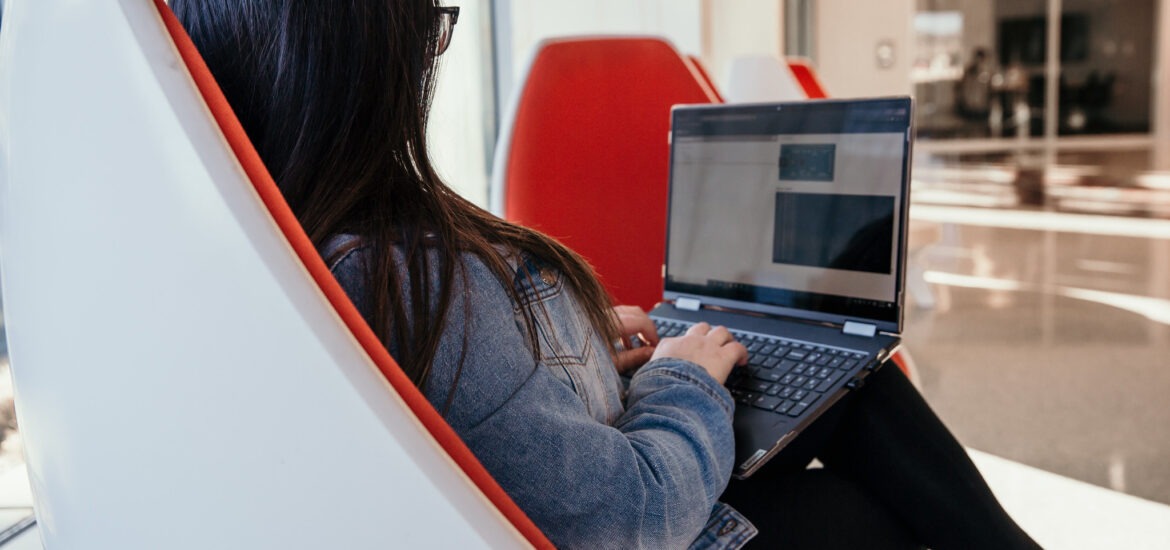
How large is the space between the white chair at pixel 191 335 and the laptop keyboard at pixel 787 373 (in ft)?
1.72

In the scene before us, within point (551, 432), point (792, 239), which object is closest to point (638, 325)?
point (792, 239)

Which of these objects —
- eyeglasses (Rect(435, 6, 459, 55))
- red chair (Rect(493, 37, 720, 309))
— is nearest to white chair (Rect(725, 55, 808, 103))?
red chair (Rect(493, 37, 720, 309))

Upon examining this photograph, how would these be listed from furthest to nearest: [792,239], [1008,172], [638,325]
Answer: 1. [1008,172]
2. [792,239]
3. [638,325]

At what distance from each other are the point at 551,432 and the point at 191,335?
255 mm

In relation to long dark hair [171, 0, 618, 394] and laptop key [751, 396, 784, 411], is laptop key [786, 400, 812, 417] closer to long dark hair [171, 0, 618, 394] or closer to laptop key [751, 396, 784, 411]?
laptop key [751, 396, 784, 411]

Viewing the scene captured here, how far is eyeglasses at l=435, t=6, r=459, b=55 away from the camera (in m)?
0.75

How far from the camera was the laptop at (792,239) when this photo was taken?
3.81 feet

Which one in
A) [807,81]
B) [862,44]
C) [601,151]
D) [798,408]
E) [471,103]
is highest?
[862,44]

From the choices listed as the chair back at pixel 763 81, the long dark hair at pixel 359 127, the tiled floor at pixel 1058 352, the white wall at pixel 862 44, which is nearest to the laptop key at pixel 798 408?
the long dark hair at pixel 359 127

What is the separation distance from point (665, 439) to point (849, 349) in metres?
0.47

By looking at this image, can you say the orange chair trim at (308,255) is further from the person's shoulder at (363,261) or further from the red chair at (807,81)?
the red chair at (807,81)

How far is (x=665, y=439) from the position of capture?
782 mm

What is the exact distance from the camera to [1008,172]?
952cm

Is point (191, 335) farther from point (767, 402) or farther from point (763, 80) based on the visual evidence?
point (763, 80)
